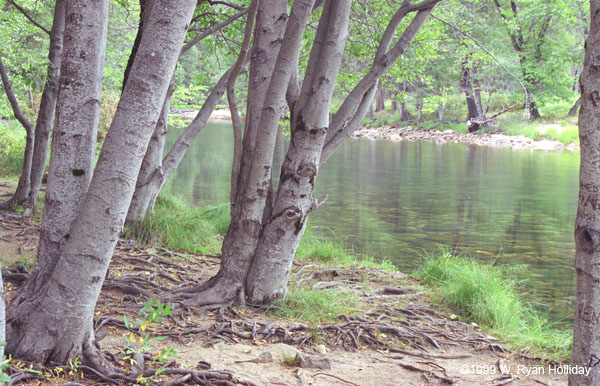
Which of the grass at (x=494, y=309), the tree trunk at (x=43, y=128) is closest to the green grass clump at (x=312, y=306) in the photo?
the grass at (x=494, y=309)

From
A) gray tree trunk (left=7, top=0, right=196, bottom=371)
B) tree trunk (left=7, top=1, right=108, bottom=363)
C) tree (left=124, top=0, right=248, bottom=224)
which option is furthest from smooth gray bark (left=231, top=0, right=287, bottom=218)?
tree (left=124, top=0, right=248, bottom=224)

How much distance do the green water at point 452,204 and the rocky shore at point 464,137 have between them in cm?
327

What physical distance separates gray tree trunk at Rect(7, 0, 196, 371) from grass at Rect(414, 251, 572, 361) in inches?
153

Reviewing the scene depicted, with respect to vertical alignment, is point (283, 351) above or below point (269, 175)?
below

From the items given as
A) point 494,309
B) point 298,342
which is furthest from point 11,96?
point 494,309

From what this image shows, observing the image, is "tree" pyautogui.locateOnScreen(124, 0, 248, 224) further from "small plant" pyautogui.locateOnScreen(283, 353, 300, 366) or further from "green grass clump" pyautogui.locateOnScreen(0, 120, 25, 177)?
"green grass clump" pyautogui.locateOnScreen(0, 120, 25, 177)

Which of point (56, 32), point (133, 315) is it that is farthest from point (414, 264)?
point (56, 32)

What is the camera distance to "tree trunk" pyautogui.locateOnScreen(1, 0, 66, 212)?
7910 millimetres

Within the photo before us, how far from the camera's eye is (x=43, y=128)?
8023mm

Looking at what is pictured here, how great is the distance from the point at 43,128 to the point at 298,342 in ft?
17.9

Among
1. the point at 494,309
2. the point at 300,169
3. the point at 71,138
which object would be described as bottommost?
the point at 494,309

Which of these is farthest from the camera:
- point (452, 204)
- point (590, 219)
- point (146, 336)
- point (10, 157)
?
point (452, 204)

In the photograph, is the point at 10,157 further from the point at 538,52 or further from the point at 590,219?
the point at 538,52

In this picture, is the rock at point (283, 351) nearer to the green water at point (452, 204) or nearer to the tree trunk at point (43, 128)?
the green water at point (452, 204)
